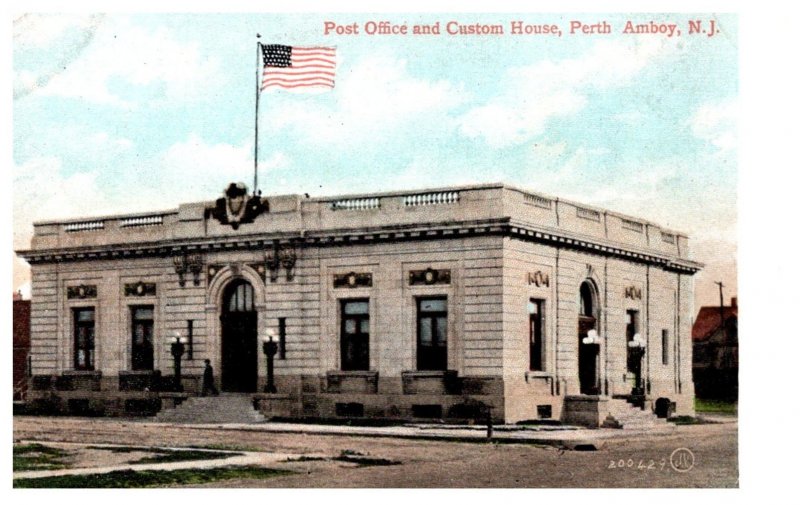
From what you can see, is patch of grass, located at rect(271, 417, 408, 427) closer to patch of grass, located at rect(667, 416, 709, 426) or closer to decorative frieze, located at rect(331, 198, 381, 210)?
decorative frieze, located at rect(331, 198, 381, 210)

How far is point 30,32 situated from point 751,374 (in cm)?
1696

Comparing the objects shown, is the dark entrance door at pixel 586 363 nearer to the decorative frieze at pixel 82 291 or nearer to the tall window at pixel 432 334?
the tall window at pixel 432 334

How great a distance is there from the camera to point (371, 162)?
36781 millimetres

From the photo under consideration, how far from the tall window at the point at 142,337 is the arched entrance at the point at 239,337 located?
226 cm

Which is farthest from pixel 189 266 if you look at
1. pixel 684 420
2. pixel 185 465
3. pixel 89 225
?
pixel 684 420

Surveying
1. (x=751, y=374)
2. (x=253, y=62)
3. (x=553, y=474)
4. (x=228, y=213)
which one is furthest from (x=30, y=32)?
(x=751, y=374)

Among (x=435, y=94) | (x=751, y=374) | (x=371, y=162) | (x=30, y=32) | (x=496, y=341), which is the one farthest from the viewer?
(x=496, y=341)

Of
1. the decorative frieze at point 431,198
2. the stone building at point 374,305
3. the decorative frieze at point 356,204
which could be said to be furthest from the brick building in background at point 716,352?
the decorative frieze at point 356,204

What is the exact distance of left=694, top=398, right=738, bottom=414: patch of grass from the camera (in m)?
35.6

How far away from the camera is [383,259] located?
42312 millimetres

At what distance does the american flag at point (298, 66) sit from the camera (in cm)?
3225

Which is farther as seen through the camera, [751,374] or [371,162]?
[371,162]

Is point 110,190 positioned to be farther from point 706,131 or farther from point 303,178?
point 706,131

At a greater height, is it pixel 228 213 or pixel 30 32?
pixel 30 32
